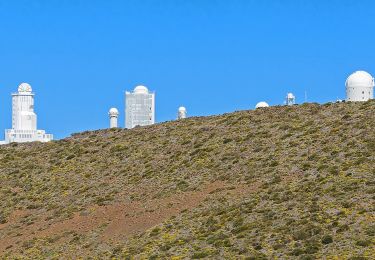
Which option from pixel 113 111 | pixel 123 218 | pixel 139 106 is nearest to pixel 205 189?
pixel 123 218

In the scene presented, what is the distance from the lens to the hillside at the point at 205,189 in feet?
140

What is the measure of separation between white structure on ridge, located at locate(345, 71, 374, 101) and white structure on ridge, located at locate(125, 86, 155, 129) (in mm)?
66500

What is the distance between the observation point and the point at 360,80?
373 ft

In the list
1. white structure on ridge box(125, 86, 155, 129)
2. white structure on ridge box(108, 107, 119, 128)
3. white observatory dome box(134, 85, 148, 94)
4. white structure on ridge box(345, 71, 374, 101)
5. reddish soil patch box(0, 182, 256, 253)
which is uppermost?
white observatory dome box(134, 85, 148, 94)

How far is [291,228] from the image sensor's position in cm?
4247

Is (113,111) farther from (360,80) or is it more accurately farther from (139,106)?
A: (360,80)

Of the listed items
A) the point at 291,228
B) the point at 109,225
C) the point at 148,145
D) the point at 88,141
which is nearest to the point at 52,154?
the point at 88,141

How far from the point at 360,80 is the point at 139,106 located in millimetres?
69012

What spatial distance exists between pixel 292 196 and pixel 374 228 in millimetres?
7912

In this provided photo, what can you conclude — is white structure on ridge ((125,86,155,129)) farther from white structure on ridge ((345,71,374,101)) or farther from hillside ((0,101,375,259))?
hillside ((0,101,375,259))

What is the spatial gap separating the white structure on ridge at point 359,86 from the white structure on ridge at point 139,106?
66.5 m

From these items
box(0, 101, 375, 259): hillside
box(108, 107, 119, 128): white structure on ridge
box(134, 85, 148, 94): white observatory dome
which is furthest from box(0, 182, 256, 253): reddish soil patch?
box(134, 85, 148, 94): white observatory dome

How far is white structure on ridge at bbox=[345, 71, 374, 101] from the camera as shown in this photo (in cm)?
11288

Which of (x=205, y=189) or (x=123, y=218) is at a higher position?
(x=205, y=189)
